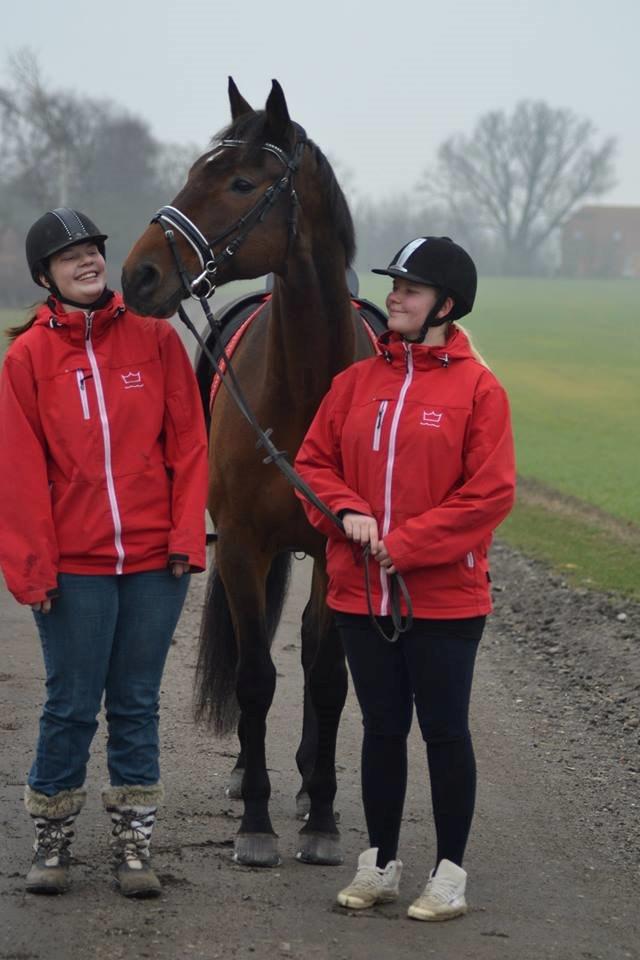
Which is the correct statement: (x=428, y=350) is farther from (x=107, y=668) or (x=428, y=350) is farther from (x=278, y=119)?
(x=107, y=668)

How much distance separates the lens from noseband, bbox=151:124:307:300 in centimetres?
412

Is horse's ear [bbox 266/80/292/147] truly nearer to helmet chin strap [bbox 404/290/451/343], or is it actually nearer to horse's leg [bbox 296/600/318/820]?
helmet chin strap [bbox 404/290/451/343]

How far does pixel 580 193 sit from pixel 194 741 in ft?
337

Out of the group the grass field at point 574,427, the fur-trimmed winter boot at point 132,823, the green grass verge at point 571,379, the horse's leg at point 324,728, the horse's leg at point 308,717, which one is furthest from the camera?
the green grass verge at point 571,379

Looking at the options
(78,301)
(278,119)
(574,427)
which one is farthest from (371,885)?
(574,427)

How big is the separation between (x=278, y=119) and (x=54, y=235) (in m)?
0.92

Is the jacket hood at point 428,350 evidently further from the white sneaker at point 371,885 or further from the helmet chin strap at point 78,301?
the white sneaker at point 371,885

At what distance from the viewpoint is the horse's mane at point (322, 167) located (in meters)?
4.39

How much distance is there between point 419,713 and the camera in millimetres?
3881

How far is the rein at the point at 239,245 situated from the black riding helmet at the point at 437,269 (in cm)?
59

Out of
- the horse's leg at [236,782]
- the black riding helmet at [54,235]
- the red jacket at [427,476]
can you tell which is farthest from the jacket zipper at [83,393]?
the horse's leg at [236,782]

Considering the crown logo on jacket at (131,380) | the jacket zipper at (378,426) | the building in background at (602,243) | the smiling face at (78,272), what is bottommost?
the jacket zipper at (378,426)

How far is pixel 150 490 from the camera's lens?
3.98m

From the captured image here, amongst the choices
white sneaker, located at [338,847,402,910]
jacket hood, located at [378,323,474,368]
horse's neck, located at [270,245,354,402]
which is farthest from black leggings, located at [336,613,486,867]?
horse's neck, located at [270,245,354,402]
